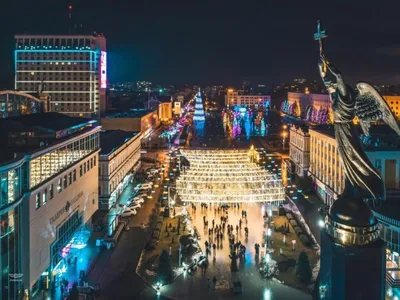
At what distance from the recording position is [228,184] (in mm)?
38094

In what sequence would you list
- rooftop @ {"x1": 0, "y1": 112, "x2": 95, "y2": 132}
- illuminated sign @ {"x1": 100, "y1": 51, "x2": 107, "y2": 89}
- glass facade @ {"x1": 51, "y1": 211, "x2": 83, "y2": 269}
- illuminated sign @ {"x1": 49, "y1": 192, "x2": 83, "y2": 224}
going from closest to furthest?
illuminated sign @ {"x1": 49, "y1": 192, "x2": 83, "y2": 224}, glass facade @ {"x1": 51, "y1": 211, "x2": 83, "y2": 269}, rooftop @ {"x1": 0, "y1": 112, "x2": 95, "y2": 132}, illuminated sign @ {"x1": 100, "y1": 51, "x2": 107, "y2": 89}

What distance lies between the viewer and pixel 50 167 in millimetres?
22062

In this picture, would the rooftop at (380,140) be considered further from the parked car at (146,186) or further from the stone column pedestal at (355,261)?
the stone column pedestal at (355,261)

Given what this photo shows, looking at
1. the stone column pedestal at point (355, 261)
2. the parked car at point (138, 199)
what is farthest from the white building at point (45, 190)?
the stone column pedestal at point (355, 261)

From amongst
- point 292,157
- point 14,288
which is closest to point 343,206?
point 14,288

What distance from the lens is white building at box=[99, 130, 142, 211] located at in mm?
36156

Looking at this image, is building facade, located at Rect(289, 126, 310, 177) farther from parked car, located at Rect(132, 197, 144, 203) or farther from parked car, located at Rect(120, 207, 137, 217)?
parked car, located at Rect(120, 207, 137, 217)

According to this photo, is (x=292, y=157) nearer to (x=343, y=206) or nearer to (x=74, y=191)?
(x=74, y=191)

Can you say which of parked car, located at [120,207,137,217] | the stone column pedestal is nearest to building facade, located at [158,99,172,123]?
parked car, located at [120,207,137,217]

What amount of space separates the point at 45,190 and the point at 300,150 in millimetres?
33524

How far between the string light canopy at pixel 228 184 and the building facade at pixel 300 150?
6530 millimetres

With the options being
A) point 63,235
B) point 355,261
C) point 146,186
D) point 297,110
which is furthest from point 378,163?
point 297,110

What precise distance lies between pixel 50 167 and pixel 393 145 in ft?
78.0

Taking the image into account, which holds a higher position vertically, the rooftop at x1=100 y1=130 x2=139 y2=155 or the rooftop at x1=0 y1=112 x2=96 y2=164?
the rooftop at x1=0 y1=112 x2=96 y2=164
